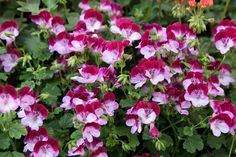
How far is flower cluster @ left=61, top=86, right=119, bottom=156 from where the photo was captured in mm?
1711

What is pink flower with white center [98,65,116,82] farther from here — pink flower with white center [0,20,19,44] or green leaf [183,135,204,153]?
pink flower with white center [0,20,19,44]

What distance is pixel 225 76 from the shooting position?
2166 millimetres

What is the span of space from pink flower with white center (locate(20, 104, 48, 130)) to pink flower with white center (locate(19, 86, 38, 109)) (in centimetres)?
3

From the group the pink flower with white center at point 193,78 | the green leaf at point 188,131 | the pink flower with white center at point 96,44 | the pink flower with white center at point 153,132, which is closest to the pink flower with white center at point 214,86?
the pink flower with white center at point 193,78

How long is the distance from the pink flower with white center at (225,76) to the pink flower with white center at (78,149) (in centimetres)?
67

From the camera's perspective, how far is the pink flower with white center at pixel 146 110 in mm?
1771

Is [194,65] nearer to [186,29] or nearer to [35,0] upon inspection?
[186,29]

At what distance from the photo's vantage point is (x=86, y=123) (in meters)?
1.71

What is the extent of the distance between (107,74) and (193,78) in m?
0.30

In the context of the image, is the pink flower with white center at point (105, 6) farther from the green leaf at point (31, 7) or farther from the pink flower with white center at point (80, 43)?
the pink flower with white center at point (80, 43)

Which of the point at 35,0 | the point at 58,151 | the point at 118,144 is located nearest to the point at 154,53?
the point at 118,144

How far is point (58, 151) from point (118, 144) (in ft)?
0.79

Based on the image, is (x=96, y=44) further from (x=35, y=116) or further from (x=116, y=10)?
(x=116, y=10)

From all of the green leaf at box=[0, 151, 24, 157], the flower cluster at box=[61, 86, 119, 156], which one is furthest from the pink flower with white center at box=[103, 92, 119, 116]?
the green leaf at box=[0, 151, 24, 157]
